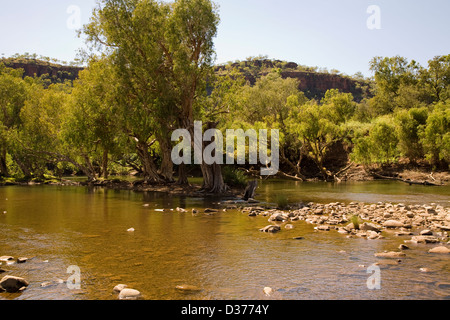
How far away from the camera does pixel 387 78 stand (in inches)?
2803

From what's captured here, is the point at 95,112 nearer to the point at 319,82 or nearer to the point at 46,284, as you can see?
the point at 46,284

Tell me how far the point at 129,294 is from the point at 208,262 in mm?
2968

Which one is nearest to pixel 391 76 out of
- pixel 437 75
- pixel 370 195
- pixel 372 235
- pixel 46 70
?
pixel 437 75

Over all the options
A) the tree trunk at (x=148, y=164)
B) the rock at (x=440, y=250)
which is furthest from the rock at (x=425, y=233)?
the tree trunk at (x=148, y=164)

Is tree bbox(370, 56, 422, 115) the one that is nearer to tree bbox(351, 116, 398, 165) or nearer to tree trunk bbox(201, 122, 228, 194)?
tree bbox(351, 116, 398, 165)

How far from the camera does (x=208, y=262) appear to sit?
9.73m

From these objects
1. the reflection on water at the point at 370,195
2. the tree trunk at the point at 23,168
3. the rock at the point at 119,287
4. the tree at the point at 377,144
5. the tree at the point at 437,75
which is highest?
the tree at the point at 437,75

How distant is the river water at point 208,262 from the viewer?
7.52m

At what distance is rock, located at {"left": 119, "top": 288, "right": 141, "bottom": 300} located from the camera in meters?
7.09

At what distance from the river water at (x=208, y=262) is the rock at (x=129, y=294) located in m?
0.20

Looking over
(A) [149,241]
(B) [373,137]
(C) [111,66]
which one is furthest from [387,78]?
(A) [149,241]

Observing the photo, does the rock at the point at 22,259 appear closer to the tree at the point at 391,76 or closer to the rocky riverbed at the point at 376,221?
the rocky riverbed at the point at 376,221

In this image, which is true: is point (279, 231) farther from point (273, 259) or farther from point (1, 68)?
point (1, 68)
